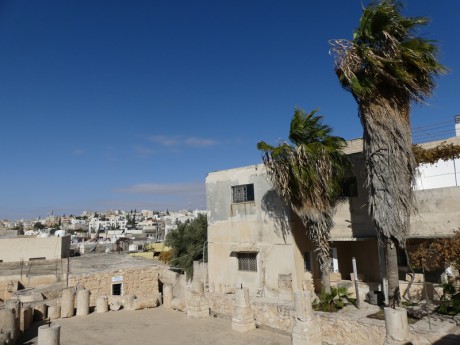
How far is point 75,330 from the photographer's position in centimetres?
1502

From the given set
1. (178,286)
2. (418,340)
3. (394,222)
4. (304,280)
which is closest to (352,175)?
(394,222)

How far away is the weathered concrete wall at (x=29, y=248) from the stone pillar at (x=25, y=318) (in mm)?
16892

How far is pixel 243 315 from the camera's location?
13.8 metres

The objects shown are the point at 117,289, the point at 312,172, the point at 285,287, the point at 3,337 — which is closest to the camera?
the point at 3,337

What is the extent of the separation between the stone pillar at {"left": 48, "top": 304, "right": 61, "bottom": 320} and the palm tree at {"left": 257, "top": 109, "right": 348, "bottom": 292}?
12412 mm

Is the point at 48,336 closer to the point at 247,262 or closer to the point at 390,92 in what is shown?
the point at 247,262

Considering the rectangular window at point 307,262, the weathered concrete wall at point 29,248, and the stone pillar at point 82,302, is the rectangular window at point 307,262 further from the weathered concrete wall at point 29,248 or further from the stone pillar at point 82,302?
the weathered concrete wall at point 29,248

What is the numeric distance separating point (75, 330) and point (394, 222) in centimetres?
1381

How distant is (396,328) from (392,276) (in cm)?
309

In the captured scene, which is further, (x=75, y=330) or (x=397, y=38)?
(x=75, y=330)

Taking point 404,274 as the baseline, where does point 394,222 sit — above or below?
above

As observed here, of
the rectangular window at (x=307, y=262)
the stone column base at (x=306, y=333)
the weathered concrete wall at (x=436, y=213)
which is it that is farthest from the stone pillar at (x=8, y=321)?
the weathered concrete wall at (x=436, y=213)

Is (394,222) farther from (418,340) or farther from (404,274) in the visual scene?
(404,274)

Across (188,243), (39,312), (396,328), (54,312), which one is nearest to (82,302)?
(54,312)
